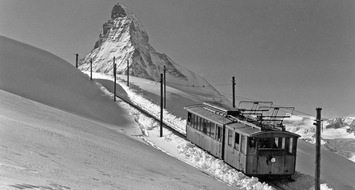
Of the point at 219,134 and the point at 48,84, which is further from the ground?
the point at 48,84

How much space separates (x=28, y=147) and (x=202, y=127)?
53.5 ft

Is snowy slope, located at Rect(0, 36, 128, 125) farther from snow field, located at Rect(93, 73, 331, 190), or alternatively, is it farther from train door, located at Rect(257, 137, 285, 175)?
train door, located at Rect(257, 137, 285, 175)

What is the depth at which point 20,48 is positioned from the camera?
2368 inches

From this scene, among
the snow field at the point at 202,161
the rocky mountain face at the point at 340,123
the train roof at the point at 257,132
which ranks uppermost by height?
the train roof at the point at 257,132

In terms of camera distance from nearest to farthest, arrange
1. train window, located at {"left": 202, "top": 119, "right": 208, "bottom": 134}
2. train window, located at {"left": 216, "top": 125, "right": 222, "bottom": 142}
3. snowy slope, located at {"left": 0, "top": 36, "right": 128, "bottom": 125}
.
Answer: train window, located at {"left": 216, "top": 125, "right": 222, "bottom": 142}
train window, located at {"left": 202, "top": 119, "right": 208, "bottom": 134}
snowy slope, located at {"left": 0, "top": 36, "right": 128, "bottom": 125}

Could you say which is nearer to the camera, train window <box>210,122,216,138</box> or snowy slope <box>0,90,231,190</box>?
snowy slope <box>0,90,231,190</box>

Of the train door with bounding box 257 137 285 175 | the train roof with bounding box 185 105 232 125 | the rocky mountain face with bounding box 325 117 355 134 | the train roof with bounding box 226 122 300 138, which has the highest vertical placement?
the train roof with bounding box 185 105 232 125

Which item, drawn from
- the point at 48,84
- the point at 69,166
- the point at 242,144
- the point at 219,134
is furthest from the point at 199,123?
the point at 48,84

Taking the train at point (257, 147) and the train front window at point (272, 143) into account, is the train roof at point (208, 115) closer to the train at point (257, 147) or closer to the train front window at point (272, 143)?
the train at point (257, 147)

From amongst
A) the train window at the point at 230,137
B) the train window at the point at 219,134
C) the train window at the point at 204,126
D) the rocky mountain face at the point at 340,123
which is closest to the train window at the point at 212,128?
the train window at the point at 219,134

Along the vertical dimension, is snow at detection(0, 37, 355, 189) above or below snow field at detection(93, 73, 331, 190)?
above

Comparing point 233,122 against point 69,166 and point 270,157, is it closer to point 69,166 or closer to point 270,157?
point 270,157

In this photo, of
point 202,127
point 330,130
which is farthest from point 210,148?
point 330,130

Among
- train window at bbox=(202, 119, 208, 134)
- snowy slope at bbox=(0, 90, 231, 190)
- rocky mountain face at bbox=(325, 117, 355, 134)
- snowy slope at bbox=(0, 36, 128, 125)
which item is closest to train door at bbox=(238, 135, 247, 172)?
snowy slope at bbox=(0, 90, 231, 190)
